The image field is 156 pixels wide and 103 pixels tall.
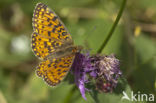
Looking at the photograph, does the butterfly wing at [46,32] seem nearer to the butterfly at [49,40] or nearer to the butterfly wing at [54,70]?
the butterfly at [49,40]

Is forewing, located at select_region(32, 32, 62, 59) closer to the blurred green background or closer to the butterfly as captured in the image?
the butterfly

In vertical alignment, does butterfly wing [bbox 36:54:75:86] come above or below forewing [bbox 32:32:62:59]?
below

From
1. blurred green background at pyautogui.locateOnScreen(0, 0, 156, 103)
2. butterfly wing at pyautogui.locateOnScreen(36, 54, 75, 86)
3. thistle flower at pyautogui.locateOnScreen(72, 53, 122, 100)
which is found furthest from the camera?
blurred green background at pyautogui.locateOnScreen(0, 0, 156, 103)

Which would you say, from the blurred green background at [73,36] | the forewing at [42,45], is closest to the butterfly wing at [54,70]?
the forewing at [42,45]

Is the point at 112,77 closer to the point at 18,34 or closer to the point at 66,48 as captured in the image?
the point at 66,48

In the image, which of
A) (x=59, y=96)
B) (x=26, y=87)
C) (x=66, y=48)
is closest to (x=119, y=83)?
(x=66, y=48)

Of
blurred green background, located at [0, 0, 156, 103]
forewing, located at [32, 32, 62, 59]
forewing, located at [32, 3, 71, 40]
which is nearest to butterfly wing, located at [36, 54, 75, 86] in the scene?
forewing, located at [32, 32, 62, 59]

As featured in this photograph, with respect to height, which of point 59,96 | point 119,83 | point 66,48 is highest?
point 66,48
